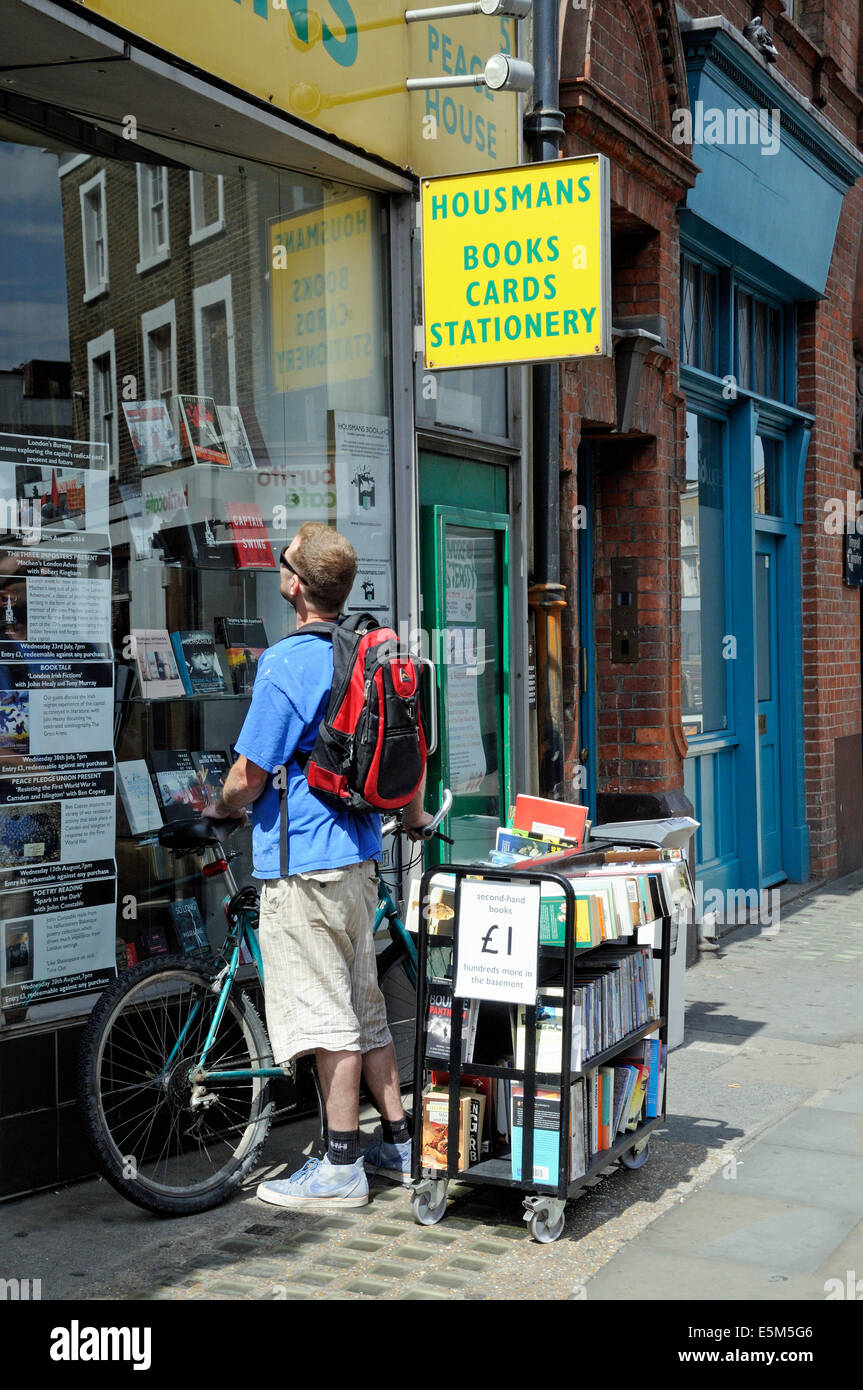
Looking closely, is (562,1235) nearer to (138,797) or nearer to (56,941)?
(56,941)

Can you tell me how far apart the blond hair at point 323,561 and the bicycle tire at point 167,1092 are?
1.20m

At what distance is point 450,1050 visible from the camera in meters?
4.50

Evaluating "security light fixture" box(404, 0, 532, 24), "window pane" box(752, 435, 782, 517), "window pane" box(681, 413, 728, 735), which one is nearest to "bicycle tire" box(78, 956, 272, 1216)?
"security light fixture" box(404, 0, 532, 24)

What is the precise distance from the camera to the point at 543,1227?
436 centimetres

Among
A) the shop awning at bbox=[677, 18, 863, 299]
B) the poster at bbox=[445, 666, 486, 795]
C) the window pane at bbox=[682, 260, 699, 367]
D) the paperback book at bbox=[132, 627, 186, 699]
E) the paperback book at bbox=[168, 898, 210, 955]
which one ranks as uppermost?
the shop awning at bbox=[677, 18, 863, 299]

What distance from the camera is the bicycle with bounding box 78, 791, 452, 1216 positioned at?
440cm

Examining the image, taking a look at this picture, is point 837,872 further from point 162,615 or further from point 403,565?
point 162,615

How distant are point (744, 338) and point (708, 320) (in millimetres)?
790

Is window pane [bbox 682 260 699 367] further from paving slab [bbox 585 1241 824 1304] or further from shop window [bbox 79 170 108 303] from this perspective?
paving slab [bbox 585 1241 824 1304]

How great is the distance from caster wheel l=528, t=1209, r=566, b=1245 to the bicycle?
2.62 ft

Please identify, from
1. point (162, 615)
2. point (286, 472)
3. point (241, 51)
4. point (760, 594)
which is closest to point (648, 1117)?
point (162, 615)

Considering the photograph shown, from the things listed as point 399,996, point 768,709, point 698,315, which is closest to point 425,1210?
point 399,996

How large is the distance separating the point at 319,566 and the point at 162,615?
3.52 ft

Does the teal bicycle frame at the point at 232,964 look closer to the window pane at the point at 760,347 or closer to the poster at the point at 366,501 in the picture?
the poster at the point at 366,501
